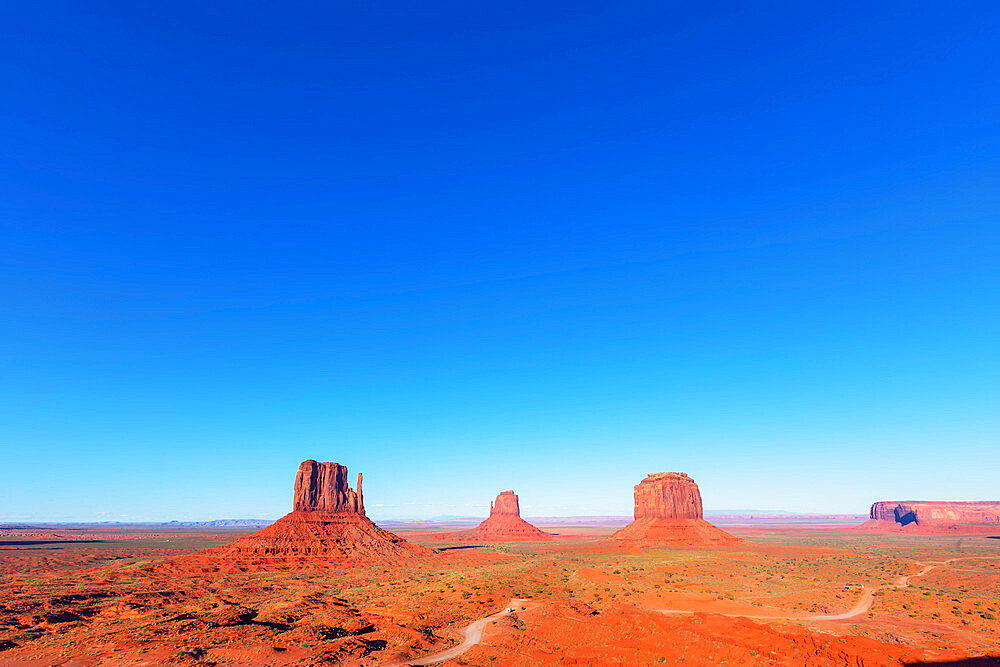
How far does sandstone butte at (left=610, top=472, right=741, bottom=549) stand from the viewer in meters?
139

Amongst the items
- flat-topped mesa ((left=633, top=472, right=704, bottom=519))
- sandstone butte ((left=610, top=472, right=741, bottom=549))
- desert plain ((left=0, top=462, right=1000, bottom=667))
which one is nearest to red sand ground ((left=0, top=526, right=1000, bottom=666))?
desert plain ((left=0, top=462, right=1000, bottom=667))

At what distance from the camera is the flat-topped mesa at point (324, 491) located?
421 feet

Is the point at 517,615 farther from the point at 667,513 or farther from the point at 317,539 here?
the point at 667,513

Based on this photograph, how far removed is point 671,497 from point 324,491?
102760 mm

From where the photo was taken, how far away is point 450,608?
53.5m

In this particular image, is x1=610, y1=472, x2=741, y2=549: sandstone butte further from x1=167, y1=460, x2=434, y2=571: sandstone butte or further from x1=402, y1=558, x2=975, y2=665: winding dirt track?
x1=402, y1=558, x2=975, y2=665: winding dirt track

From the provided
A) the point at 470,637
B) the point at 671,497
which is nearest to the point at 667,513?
the point at 671,497

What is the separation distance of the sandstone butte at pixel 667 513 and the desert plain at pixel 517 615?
47307mm

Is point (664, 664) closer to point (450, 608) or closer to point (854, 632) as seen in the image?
point (854, 632)

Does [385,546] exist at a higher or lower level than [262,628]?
lower

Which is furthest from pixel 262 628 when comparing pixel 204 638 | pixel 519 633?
pixel 519 633

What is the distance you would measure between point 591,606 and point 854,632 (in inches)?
922

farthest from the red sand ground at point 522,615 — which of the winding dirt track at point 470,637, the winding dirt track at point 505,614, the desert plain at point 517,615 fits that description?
the winding dirt track at point 470,637

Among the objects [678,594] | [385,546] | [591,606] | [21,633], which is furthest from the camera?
[385,546]
